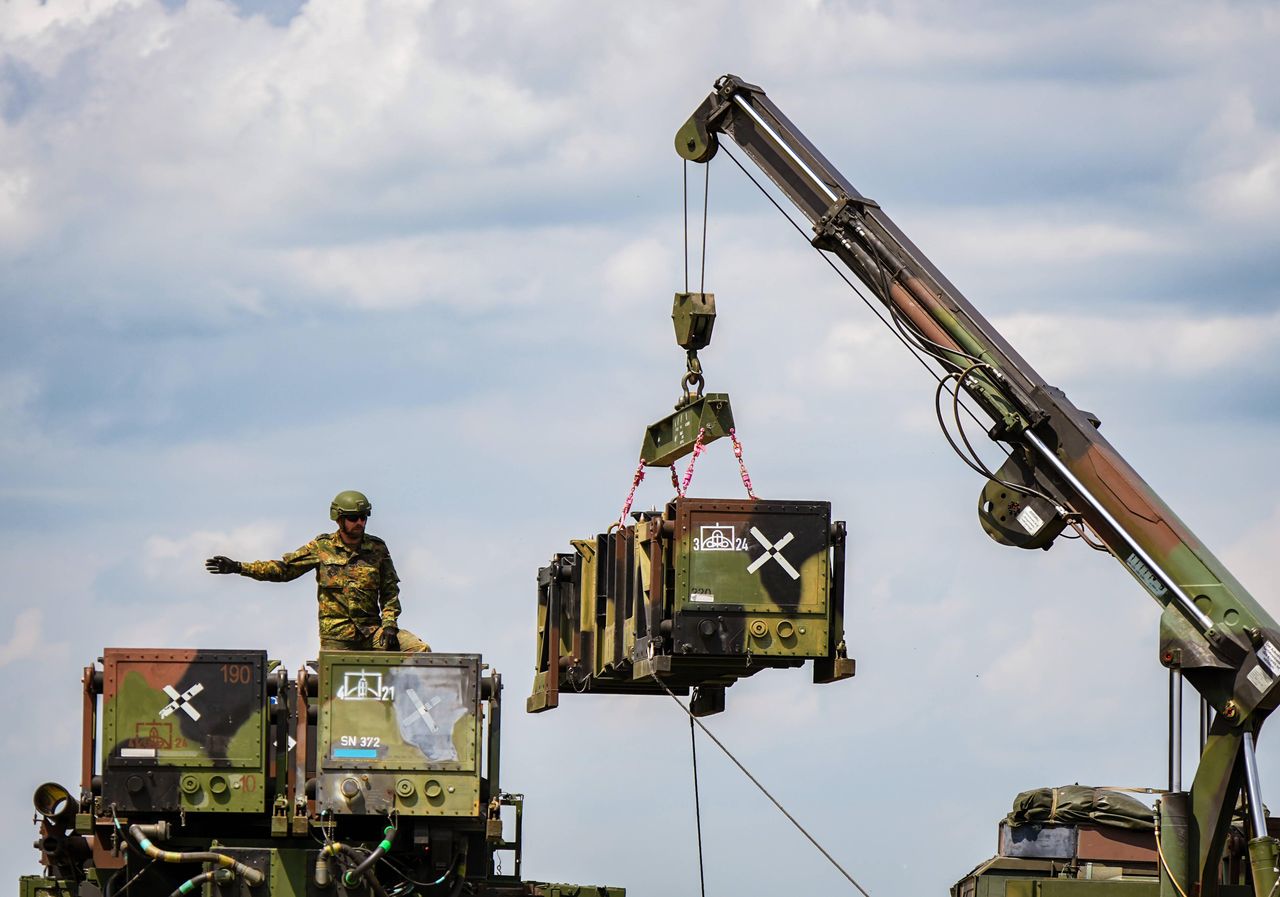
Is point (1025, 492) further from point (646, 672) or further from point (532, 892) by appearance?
point (532, 892)

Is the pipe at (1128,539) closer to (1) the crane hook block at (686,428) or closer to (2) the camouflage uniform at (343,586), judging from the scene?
(1) the crane hook block at (686,428)

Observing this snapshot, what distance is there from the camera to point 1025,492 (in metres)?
20.6

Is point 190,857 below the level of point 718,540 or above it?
below

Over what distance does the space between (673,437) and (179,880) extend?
586 cm

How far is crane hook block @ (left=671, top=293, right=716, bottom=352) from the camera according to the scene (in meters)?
22.8

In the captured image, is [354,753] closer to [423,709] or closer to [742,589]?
[423,709]

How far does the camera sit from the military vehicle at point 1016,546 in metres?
19.3

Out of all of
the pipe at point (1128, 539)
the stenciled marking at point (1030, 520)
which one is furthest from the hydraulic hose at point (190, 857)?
the pipe at point (1128, 539)

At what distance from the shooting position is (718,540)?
20031 millimetres

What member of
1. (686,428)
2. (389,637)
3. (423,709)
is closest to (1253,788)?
(686,428)

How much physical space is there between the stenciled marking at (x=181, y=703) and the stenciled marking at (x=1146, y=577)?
25.8ft

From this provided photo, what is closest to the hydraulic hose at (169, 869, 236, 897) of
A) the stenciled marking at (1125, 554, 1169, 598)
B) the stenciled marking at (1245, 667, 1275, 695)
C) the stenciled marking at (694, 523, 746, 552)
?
the stenciled marking at (694, 523, 746, 552)

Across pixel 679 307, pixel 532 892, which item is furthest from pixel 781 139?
pixel 532 892

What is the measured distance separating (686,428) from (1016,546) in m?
3.19
